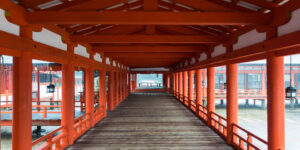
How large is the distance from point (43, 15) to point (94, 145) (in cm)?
376

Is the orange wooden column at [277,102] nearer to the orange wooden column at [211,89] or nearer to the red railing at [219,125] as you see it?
the red railing at [219,125]

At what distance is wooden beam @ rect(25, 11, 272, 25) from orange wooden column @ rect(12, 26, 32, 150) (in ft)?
1.98

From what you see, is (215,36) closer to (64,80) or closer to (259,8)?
(259,8)

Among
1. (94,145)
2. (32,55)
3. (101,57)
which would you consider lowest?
(94,145)

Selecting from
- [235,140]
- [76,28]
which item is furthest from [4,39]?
[235,140]

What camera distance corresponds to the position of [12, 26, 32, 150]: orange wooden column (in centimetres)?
320

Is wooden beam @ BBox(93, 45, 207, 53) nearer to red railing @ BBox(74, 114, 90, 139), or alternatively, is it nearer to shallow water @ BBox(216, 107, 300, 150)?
red railing @ BBox(74, 114, 90, 139)

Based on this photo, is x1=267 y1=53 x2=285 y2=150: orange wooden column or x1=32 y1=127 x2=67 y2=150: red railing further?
x1=32 y1=127 x2=67 y2=150: red railing

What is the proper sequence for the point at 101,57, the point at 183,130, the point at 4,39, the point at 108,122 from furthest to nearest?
1. the point at 101,57
2. the point at 108,122
3. the point at 183,130
4. the point at 4,39

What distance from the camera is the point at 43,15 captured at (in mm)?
3170

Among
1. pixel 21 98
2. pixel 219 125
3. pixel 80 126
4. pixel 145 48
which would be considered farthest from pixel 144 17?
pixel 219 125

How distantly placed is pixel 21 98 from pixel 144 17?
2.81 meters

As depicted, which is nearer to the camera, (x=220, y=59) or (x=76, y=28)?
(x=76, y=28)

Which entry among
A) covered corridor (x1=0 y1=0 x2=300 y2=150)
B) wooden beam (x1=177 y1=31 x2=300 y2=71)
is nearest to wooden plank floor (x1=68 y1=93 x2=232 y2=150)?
covered corridor (x1=0 y1=0 x2=300 y2=150)
